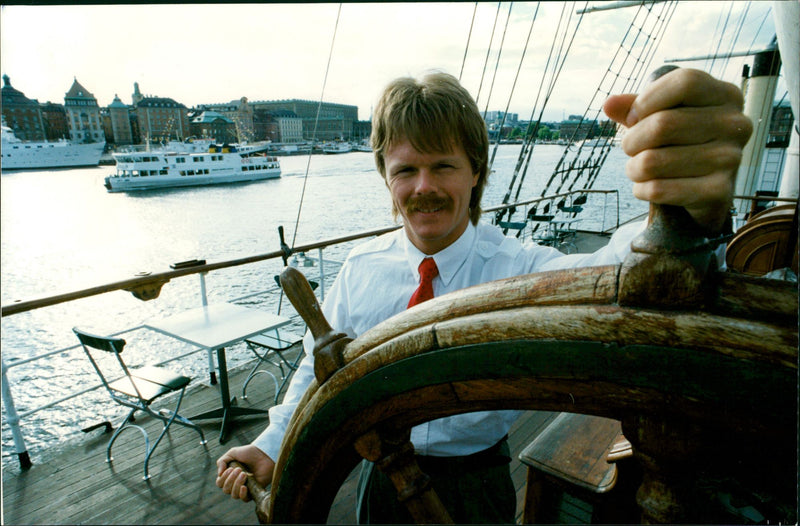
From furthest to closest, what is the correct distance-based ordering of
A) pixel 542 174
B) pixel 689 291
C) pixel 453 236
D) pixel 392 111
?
pixel 542 174
pixel 453 236
pixel 392 111
pixel 689 291

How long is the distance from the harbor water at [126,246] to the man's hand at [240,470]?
49 centimetres

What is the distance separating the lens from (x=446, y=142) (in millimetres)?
979

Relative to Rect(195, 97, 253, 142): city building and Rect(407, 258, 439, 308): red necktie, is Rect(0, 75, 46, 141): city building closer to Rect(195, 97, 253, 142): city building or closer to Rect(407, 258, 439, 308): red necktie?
Rect(407, 258, 439, 308): red necktie

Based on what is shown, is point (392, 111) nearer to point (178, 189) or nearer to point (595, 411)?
point (595, 411)

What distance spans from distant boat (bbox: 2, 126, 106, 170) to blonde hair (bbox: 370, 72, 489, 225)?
201ft

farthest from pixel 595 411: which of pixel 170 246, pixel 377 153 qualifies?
pixel 170 246

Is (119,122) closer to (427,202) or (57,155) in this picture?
(57,155)

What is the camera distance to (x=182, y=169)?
40656 millimetres

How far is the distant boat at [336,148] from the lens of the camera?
6403cm

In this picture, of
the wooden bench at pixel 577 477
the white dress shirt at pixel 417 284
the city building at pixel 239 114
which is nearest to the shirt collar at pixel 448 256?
the white dress shirt at pixel 417 284

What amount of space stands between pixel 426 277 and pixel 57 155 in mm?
64505

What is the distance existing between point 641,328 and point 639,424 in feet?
0.31

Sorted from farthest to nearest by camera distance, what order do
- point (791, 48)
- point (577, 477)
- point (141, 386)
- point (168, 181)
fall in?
point (168, 181)
point (141, 386)
point (791, 48)
point (577, 477)

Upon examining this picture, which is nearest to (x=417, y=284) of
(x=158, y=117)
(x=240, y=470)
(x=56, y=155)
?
(x=240, y=470)
